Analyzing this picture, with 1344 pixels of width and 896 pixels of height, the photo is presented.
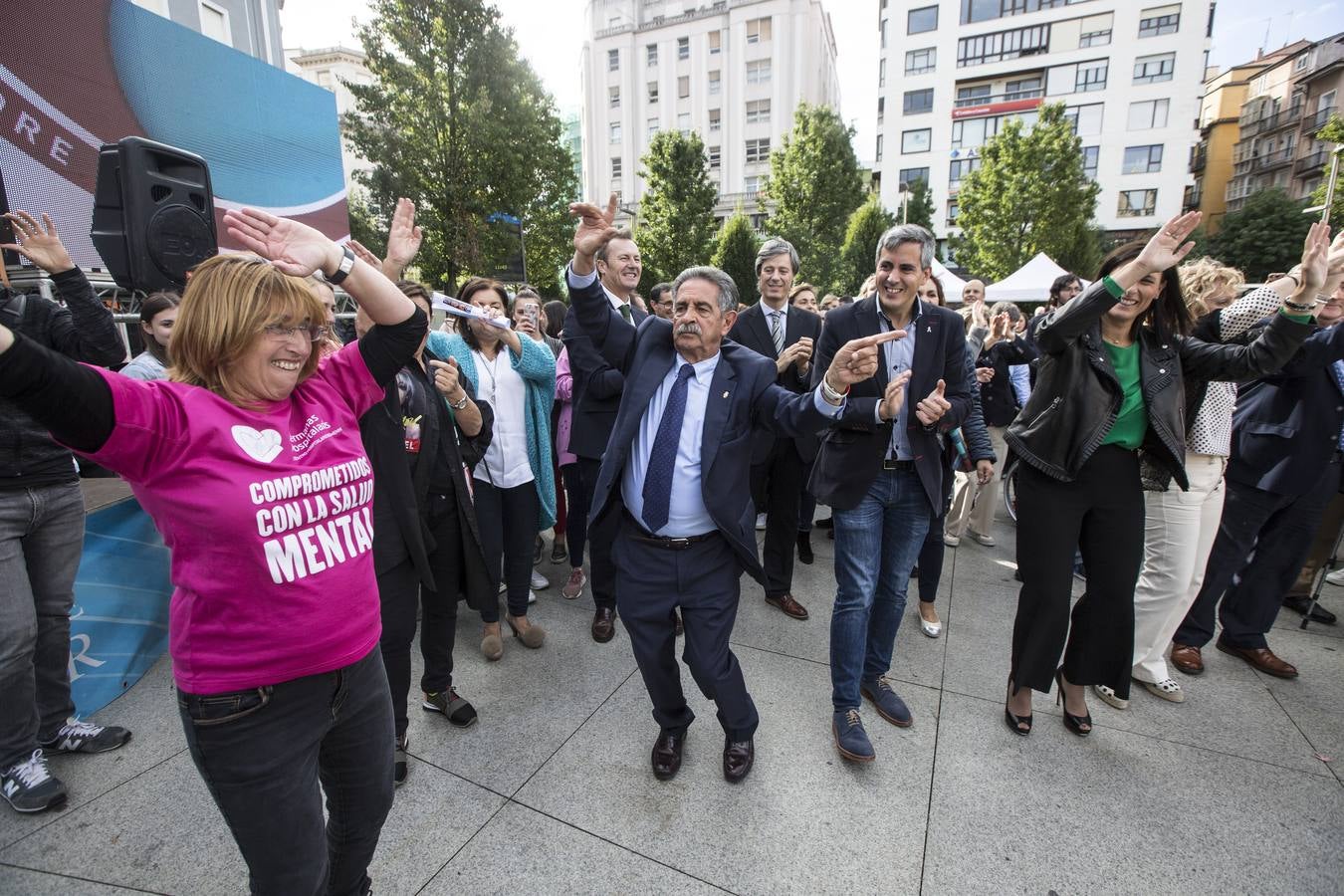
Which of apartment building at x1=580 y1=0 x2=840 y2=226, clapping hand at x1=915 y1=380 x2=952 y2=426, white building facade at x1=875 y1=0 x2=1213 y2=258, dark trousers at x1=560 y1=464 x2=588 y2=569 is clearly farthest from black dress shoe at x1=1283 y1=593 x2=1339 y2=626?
white building facade at x1=875 y1=0 x2=1213 y2=258

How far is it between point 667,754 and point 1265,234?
134 ft

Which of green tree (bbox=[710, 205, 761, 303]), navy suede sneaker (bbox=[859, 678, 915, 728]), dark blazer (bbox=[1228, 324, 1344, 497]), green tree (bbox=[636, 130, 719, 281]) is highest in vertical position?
green tree (bbox=[636, 130, 719, 281])

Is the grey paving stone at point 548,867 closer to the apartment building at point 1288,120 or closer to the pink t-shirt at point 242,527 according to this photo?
the pink t-shirt at point 242,527

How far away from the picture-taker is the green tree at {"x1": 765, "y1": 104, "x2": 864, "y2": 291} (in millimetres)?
27156

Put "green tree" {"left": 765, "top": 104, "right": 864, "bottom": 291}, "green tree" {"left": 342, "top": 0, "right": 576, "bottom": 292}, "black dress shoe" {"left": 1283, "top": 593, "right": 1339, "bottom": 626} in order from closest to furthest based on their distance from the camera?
"black dress shoe" {"left": 1283, "top": 593, "right": 1339, "bottom": 626}, "green tree" {"left": 342, "top": 0, "right": 576, "bottom": 292}, "green tree" {"left": 765, "top": 104, "right": 864, "bottom": 291}

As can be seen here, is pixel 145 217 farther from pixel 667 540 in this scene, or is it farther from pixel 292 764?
pixel 667 540

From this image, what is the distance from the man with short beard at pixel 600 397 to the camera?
11.6 ft

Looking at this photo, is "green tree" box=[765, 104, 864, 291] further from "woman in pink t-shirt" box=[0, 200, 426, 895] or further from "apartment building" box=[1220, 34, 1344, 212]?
"apartment building" box=[1220, 34, 1344, 212]

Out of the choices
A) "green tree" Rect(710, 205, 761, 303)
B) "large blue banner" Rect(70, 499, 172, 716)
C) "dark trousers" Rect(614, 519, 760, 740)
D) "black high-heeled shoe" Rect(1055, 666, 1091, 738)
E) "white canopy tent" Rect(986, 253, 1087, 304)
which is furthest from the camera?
"green tree" Rect(710, 205, 761, 303)

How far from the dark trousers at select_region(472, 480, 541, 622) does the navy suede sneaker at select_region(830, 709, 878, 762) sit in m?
1.87

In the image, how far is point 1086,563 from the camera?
2846mm

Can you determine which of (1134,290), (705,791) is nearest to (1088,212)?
(1134,290)

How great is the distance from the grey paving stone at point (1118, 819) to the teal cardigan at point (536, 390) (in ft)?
8.24

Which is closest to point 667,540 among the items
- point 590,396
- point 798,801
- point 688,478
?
point 688,478
